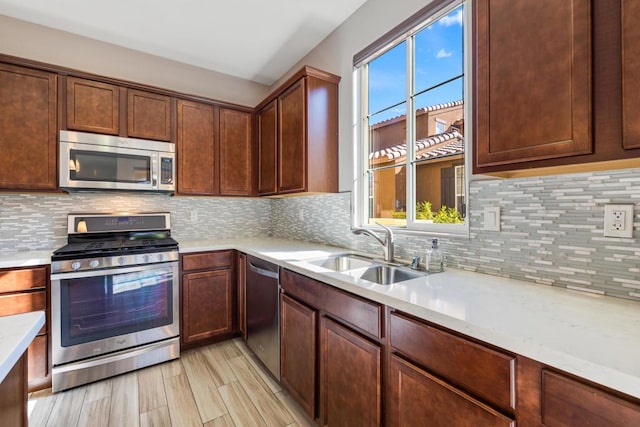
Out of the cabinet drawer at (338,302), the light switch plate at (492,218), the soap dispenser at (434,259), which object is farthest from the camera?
the soap dispenser at (434,259)

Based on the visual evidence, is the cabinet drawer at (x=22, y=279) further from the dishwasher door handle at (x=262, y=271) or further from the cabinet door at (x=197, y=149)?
the dishwasher door handle at (x=262, y=271)

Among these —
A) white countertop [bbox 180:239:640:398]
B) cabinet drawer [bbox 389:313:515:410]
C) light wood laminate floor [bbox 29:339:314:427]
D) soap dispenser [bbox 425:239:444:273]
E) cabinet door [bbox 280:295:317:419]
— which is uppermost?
soap dispenser [bbox 425:239:444:273]

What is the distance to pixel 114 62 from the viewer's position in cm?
261

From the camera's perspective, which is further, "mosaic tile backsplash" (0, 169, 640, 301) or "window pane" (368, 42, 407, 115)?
"window pane" (368, 42, 407, 115)

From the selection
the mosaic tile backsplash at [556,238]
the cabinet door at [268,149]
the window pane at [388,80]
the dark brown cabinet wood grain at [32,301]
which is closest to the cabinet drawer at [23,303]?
the dark brown cabinet wood grain at [32,301]

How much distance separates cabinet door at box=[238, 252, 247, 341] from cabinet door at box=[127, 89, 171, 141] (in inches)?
50.8

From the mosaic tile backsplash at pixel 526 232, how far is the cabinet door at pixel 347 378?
0.70 m

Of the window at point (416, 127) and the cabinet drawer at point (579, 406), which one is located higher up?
the window at point (416, 127)

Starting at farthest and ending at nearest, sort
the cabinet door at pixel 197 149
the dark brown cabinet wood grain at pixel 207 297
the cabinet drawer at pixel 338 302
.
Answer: the cabinet door at pixel 197 149, the dark brown cabinet wood grain at pixel 207 297, the cabinet drawer at pixel 338 302

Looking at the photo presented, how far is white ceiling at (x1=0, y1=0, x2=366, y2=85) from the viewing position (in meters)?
2.11

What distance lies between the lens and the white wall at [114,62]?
2281 millimetres

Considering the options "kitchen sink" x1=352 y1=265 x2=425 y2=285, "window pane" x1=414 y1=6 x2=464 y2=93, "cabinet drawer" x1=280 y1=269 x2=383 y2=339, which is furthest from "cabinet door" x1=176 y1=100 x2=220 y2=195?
"window pane" x1=414 y1=6 x2=464 y2=93

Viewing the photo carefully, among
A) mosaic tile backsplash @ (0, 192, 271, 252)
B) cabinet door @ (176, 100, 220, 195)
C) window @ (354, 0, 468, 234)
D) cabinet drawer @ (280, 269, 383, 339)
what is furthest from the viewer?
cabinet door @ (176, 100, 220, 195)

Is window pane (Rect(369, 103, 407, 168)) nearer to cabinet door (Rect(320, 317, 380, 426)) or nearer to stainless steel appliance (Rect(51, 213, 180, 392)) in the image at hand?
cabinet door (Rect(320, 317, 380, 426))
